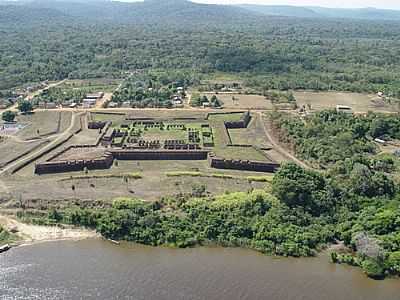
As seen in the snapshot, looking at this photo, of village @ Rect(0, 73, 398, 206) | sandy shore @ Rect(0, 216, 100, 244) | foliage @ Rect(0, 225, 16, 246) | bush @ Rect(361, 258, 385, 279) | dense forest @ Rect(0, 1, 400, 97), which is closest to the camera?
bush @ Rect(361, 258, 385, 279)

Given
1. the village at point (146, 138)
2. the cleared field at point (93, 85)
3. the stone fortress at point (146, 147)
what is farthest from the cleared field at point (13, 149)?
the cleared field at point (93, 85)

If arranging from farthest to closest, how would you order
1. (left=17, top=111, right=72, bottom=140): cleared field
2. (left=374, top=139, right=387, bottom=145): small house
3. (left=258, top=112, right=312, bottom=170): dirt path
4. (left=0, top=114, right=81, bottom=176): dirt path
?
(left=17, top=111, right=72, bottom=140): cleared field, (left=374, top=139, right=387, bottom=145): small house, (left=258, top=112, right=312, bottom=170): dirt path, (left=0, top=114, right=81, bottom=176): dirt path

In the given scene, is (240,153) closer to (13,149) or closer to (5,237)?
(13,149)

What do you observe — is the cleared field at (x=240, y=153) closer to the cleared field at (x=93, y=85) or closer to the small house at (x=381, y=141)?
the small house at (x=381, y=141)

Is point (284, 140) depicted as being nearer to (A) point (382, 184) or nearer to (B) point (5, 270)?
(A) point (382, 184)

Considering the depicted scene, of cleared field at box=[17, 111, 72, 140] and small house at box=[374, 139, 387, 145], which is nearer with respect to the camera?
small house at box=[374, 139, 387, 145]

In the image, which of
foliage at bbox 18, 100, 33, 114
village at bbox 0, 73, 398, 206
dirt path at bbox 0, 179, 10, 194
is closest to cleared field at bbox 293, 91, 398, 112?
village at bbox 0, 73, 398, 206

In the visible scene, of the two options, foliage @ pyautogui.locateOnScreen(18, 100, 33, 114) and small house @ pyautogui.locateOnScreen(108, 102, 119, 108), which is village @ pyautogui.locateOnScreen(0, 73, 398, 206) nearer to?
small house @ pyautogui.locateOnScreen(108, 102, 119, 108)

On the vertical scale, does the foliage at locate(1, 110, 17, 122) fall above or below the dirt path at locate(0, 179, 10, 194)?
above
